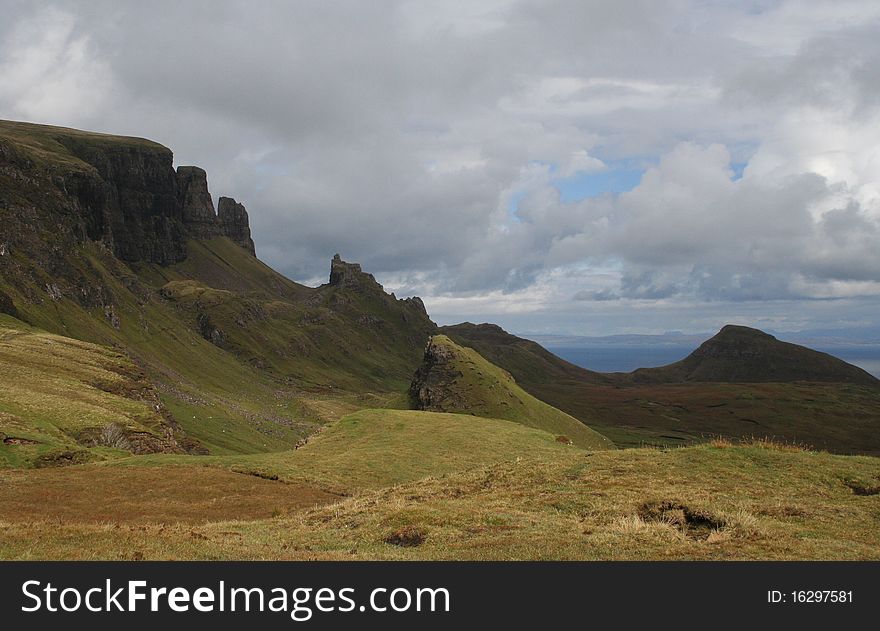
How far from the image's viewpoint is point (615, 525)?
896 inches

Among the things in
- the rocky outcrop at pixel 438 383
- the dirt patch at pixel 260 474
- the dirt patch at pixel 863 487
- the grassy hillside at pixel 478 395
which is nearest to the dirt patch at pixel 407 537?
the dirt patch at pixel 863 487

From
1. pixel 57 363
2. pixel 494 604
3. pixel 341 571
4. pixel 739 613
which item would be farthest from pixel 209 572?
pixel 57 363

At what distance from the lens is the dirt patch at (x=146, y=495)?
31.0 metres

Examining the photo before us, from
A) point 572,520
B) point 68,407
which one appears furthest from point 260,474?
point 68,407

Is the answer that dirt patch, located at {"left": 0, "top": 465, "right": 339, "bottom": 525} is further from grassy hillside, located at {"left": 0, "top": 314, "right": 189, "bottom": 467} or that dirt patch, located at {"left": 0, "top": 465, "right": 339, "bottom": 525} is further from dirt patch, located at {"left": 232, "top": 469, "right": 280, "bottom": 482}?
grassy hillside, located at {"left": 0, "top": 314, "right": 189, "bottom": 467}

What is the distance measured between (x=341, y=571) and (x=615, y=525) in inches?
436

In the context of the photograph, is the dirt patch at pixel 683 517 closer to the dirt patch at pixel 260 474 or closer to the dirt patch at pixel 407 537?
the dirt patch at pixel 407 537

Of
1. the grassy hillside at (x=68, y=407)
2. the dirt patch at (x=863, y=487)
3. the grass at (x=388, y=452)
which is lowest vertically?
the grass at (x=388, y=452)

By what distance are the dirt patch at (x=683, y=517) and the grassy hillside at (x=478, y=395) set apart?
3620 inches

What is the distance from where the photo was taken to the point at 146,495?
36281mm

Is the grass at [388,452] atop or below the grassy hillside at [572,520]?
below

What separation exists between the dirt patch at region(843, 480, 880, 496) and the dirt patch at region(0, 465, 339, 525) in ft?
90.8

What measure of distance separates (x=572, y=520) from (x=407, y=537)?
22.5 ft

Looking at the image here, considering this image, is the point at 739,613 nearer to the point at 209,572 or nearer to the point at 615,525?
the point at 615,525
